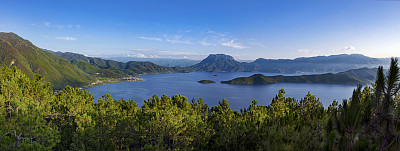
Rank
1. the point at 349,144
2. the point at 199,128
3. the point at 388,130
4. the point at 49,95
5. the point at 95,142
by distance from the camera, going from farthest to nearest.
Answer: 1. the point at 49,95
2. the point at 199,128
3. the point at 95,142
4. the point at 388,130
5. the point at 349,144

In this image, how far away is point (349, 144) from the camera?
7.41m

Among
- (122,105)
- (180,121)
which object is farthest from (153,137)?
(122,105)

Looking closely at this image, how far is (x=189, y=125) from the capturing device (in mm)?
23062

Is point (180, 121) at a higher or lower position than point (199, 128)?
higher

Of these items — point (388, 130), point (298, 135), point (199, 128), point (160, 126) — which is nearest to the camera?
point (388, 130)

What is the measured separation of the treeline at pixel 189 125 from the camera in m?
8.10

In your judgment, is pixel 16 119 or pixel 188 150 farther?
pixel 188 150

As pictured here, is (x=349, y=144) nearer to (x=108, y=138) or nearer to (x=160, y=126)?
(x=160, y=126)

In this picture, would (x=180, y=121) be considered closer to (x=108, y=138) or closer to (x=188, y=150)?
(x=188, y=150)

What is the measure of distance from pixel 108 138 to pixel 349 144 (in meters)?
25.7

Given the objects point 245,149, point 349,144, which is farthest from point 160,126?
point 349,144

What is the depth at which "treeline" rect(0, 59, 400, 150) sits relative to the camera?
8102 millimetres

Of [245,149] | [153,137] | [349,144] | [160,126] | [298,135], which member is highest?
[349,144]

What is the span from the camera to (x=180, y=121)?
21.8 metres
